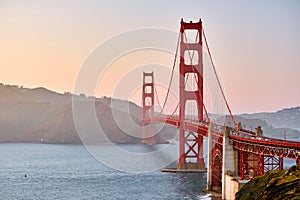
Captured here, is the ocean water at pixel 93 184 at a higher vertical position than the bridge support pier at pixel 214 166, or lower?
lower

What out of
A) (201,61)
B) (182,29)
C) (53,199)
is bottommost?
(53,199)

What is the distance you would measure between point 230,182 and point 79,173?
30091 millimetres

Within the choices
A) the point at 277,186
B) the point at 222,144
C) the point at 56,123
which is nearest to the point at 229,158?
the point at 222,144

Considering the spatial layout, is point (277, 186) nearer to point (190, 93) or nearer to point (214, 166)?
point (214, 166)

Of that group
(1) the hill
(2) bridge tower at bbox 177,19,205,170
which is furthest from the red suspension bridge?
(1) the hill

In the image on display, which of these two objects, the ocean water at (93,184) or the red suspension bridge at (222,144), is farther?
the ocean water at (93,184)

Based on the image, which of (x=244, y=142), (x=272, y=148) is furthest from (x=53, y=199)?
(x=272, y=148)

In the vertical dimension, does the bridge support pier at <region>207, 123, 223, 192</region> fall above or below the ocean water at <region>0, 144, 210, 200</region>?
above

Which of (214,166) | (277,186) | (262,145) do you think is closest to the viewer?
(277,186)

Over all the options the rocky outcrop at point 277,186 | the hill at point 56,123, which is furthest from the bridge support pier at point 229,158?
the hill at point 56,123

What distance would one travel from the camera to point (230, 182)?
3666 centimetres

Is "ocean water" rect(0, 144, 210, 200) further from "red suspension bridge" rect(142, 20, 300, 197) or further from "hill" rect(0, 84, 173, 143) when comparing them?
"hill" rect(0, 84, 173, 143)

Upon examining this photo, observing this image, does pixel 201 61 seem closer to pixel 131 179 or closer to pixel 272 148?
pixel 131 179

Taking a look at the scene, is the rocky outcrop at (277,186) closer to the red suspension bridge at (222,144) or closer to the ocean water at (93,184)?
the red suspension bridge at (222,144)
